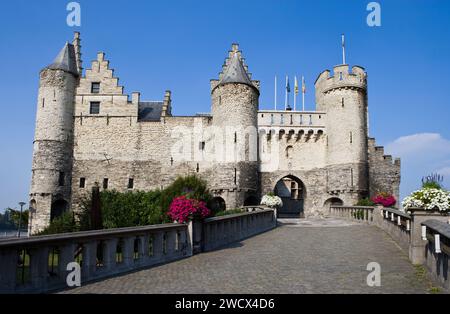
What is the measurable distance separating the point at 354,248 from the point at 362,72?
26038mm

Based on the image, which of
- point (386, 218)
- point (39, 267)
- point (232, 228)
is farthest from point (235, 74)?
point (39, 267)

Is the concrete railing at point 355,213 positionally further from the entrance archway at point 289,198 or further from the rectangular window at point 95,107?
the rectangular window at point 95,107

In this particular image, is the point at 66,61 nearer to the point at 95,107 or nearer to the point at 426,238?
the point at 95,107

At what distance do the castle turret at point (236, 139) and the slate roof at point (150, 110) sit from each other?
288 inches

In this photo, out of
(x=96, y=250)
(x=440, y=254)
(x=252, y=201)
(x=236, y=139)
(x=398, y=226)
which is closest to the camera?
(x=440, y=254)

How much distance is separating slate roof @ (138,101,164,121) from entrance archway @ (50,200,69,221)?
10.2m

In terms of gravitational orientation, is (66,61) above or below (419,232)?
above

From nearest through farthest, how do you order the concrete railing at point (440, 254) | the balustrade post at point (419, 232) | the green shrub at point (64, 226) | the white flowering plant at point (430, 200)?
1. the concrete railing at point (440, 254)
2. the balustrade post at point (419, 232)
3. the white flowering plant at point (430, 200)
4. the green shrub at point (64, 226)

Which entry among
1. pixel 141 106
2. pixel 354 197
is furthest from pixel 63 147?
pixel 354 197

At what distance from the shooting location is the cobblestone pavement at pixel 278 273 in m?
5.91

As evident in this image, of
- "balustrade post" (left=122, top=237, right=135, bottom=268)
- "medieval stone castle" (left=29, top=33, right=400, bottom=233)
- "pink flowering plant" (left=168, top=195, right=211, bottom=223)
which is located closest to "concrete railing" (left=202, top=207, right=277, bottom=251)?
"pink flowering plant" (left=168, top=195, right=211, bottom=223)

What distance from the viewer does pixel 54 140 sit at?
31.8 meters

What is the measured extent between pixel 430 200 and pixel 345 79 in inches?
992

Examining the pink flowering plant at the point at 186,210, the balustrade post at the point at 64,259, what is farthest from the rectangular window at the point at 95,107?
the balustrade post at the point at 64,259
